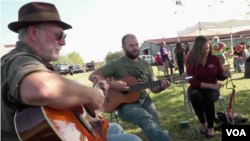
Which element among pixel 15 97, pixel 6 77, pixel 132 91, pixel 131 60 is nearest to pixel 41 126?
pixel 15 97

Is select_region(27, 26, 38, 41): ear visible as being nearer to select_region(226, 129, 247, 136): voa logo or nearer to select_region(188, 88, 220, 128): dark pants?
select_region(226, 129, 247, 136): voa logo

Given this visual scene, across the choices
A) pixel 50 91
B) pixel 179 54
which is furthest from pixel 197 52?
pixel 179 54

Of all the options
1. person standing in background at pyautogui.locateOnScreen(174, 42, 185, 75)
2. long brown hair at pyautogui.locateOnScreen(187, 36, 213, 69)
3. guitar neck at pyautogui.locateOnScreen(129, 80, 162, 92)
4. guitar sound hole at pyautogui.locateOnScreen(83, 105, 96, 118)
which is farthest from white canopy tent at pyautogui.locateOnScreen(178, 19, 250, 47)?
guitar sound hole at pyautogui.locateOnScreen(83, 105, 96, 118)

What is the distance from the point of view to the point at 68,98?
1109 mm

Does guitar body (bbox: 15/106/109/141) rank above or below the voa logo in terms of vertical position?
above

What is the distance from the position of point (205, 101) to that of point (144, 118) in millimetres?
1317

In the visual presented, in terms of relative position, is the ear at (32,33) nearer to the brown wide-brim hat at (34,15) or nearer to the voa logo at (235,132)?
the brown wide-brim hat at (34,15)

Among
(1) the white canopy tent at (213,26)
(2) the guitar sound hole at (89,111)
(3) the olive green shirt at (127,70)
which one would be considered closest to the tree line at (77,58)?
(1) the white canopy tent at (213,26)

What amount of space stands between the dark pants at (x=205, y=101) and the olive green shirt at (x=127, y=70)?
75 cm

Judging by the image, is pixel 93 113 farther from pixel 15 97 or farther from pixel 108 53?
pixel 108 53

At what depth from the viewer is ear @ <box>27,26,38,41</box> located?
128 centimetres

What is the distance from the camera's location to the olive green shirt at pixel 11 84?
955mm

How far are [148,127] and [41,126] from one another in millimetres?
1504

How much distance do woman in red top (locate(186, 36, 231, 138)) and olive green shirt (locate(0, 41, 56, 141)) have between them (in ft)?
9.11
